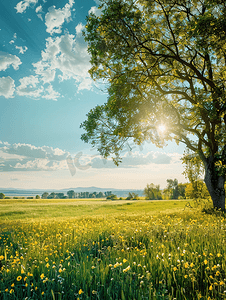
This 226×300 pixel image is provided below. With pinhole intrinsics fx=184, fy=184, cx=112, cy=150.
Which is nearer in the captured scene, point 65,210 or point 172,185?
point 65,210

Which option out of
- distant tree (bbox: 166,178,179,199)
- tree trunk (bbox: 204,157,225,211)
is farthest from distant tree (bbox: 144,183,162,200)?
tree trunk (bbox: 204,157,225,211)

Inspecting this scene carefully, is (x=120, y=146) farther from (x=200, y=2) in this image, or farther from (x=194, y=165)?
(x=200, y=2)

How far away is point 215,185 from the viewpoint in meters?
14.8

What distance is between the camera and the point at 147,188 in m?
131

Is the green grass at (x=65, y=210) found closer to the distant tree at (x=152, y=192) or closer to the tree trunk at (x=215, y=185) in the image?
the tree trunk at (x=215, y=185)

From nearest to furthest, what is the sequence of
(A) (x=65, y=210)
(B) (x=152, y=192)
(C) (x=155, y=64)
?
(C) (x=155, y=64) < (A) (x=65, y=210) < (B) (x=152, y=192)

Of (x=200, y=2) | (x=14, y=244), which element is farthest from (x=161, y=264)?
(x=200, y=2)

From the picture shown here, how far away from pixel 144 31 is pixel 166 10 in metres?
2.40

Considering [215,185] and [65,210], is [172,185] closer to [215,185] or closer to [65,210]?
[65,210]

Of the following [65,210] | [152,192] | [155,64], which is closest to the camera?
[155,64]

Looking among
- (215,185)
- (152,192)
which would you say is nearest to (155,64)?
(215,185)

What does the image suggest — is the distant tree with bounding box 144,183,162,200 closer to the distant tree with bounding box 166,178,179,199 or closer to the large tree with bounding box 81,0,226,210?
the distant tree with bounding box 166,178,179,199

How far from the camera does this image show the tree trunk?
1461 centimetres

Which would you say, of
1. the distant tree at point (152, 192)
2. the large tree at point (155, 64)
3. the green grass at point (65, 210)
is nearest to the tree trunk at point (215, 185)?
the large tree at point (155, 64)
